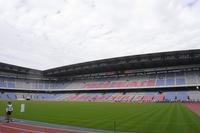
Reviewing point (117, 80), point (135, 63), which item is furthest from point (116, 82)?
point (135, 63)

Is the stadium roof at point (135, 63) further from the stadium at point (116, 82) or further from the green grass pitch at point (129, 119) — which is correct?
the green grass pitch at point (129, 119)

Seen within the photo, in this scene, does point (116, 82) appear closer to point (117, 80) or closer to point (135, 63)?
point (117, 80)

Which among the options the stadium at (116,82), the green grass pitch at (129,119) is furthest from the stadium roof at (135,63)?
the green grass pitch at (129,119)

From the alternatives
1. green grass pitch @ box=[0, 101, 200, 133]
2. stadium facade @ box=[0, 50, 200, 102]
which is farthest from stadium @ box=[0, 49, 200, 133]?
green grass pitch @ box=[0, 101, 200, 133]

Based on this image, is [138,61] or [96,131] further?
[138,61]

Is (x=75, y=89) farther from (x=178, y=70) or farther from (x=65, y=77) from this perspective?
(x=178, y=70)

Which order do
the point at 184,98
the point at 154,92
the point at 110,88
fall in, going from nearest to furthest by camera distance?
the point at 184,98
the point at 154,92
the point at 110,88

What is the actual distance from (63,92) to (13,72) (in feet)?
76.8

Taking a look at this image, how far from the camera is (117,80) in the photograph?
85.6 m

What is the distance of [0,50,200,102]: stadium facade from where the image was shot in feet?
216

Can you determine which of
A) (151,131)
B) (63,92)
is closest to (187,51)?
(151,131)

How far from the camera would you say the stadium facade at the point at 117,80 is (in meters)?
65.9

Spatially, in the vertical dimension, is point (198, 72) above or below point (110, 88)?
above

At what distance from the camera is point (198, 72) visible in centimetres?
7000
